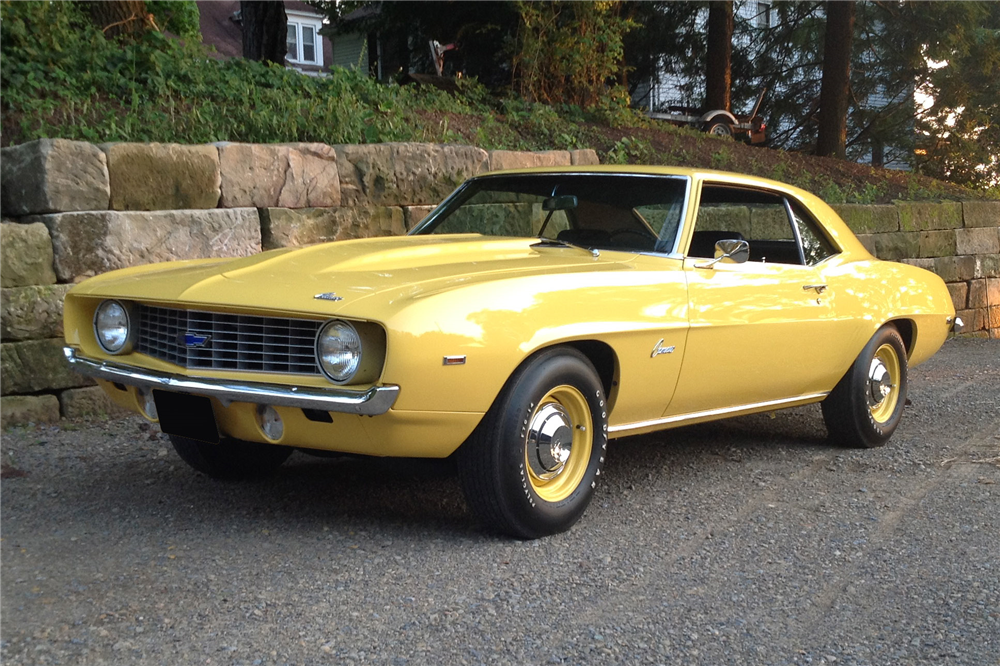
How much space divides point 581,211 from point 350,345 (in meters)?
1.81

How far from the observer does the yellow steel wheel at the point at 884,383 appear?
5.88 meters

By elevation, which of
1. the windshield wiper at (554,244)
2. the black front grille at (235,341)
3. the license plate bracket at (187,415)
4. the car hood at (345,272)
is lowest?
the license plate bracket at (187,415)

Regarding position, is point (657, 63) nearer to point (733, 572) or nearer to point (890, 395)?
point (890, 395)

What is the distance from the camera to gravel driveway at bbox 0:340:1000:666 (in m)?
3.03

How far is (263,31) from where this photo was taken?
11.0m

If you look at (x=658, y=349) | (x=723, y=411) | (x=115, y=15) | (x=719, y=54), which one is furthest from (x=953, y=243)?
(x=658, y=349)

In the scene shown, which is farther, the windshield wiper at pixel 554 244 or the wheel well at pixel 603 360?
the windshield wiper at pixel 554 244

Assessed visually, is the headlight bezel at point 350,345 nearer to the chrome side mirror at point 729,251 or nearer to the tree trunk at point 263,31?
the chrome side mirror at point 729,251

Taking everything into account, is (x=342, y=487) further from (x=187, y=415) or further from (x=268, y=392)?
(x=268, y=392)

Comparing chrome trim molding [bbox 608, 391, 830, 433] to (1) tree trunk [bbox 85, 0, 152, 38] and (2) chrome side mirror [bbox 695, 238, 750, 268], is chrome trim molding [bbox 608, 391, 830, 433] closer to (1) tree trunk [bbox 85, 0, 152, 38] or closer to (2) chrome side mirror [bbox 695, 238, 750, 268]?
(2) chrome side mirror [bbox 695, 238, 750, 268]

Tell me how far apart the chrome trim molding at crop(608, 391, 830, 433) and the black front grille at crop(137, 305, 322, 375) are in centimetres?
138

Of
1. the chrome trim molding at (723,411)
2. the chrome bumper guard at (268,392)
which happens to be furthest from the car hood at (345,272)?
the chrome trim molding at (723,411)

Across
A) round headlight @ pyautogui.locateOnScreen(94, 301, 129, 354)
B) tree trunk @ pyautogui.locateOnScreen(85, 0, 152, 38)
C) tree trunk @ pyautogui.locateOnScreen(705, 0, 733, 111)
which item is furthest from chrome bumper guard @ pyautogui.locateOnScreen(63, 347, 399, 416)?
tree trunk @ pyautogui.locateOnScreen(705, 0, 733, 111)

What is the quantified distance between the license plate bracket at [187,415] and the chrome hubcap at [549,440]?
1152 mm
